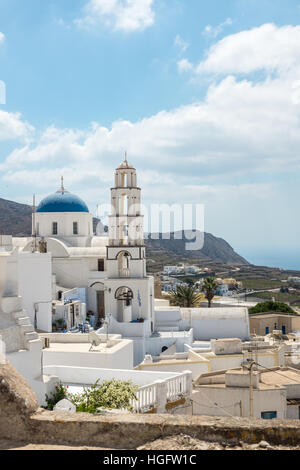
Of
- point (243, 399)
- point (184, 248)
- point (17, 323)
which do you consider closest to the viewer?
point (17, 323)

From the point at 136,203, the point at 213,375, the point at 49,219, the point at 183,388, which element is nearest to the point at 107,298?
the point at 136,203

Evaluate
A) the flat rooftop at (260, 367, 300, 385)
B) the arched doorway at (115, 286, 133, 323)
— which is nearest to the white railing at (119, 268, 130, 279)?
the arched doorway at (115, 286, 133, 323)

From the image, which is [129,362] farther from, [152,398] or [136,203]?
[136,203]

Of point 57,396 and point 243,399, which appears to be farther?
point 243,399

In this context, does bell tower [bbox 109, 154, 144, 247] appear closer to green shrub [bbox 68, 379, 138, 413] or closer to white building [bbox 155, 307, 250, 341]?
white building [bbox 155, 307, 250, 341]

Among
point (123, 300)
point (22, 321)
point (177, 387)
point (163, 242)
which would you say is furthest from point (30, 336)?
point (163, 242)

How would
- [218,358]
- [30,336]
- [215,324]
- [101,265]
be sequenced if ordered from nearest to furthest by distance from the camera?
1. [30,336]
2. [218,358]
3. [215,324]
4. [101,265]

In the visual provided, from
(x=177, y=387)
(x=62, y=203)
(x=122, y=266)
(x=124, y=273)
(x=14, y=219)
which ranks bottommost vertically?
(x=177, y=387)

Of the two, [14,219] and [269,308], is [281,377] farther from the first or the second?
[14,219]

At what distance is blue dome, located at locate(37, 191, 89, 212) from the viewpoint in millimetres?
33094

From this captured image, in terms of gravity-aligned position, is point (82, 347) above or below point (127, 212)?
below

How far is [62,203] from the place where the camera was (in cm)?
3322

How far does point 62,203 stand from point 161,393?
24.0 meters

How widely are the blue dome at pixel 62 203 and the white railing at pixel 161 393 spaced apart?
22839 mm
